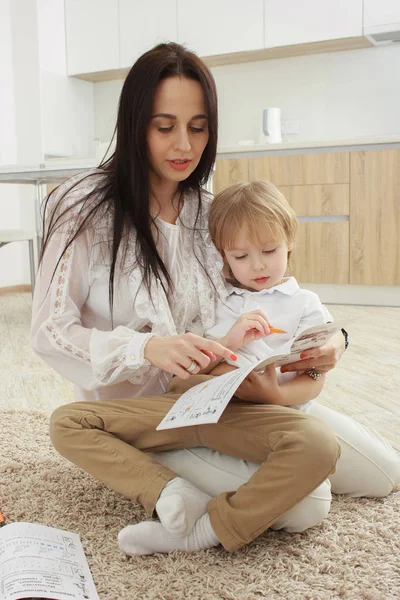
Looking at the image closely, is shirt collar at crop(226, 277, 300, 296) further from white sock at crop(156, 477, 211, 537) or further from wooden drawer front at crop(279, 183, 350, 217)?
wooden drawer front at crop(279, 183, 350, 217)

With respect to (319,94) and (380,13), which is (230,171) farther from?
(380,13)

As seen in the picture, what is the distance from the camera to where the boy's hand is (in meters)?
1.22

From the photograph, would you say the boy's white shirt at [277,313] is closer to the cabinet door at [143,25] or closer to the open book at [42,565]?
the open book at [42,565]

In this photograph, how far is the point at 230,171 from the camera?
475 centimetres

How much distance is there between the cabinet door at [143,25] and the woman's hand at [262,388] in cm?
443

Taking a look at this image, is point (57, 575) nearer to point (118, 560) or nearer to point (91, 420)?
point (118, 560)

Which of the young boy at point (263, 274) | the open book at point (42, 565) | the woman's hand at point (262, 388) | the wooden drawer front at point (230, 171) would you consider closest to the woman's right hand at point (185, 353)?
the woman's hand at point (262, 388)

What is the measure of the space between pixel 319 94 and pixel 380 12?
76 centimetres

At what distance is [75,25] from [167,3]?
0.87m

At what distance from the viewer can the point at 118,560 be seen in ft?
3.85

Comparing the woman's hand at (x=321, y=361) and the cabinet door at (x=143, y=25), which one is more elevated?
the cabinet door at (x=143, y=25)

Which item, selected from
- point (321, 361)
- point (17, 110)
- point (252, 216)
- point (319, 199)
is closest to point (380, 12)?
point (319, 199)

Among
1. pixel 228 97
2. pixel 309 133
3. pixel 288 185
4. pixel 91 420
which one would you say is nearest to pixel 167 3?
pixel 228 97

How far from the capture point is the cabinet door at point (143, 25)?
5.22 metres
